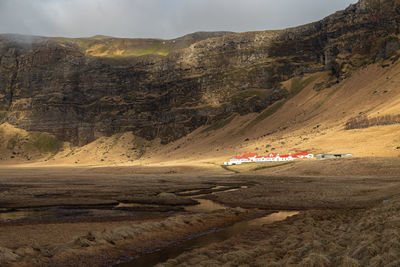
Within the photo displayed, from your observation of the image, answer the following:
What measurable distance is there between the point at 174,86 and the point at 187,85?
8.31 meters

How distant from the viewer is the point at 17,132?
580ft

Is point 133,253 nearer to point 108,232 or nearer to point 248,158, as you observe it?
point 108,232

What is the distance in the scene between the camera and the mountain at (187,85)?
523 feet

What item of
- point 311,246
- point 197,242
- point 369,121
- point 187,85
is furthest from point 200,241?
point 187,85

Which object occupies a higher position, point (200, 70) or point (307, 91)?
point (200, 70)

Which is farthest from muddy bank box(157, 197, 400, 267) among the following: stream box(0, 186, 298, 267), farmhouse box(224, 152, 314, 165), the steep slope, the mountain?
the mountain

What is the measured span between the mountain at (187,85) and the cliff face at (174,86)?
0.54m

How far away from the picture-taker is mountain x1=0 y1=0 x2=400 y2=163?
6280 inches

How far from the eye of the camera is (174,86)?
186 m

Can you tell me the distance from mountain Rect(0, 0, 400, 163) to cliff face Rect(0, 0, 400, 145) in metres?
0.54

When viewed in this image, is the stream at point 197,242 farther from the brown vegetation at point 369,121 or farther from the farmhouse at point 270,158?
the brown vegetation at point 369,121

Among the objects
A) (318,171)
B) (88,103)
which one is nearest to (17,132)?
(88,103)

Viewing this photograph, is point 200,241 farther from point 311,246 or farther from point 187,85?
point 187,85

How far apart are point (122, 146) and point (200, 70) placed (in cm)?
6184
